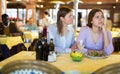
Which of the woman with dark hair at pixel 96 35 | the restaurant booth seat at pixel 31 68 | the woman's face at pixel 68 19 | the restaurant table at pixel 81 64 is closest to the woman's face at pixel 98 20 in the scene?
the woman with dark hair at pixel 96 35

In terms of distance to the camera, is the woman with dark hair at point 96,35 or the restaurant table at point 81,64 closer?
the restaurant table at point 81,64

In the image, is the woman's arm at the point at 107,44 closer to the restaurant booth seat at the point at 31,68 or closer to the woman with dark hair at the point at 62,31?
the woman with dark hair at the point at 62,31

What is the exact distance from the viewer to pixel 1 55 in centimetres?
396

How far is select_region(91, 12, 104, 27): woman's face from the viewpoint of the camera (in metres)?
3.15

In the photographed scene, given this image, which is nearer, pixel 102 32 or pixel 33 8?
pixel 102 32

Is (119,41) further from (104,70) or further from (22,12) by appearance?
(22,12)

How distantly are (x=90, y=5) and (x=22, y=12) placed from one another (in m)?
4.62

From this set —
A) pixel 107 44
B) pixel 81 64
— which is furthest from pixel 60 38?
pixel 81 64

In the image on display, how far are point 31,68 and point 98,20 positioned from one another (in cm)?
187

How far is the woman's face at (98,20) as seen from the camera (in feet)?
10.3

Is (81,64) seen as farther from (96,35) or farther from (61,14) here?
(61,14)

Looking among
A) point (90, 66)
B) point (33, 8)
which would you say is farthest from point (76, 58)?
point (33, 8)

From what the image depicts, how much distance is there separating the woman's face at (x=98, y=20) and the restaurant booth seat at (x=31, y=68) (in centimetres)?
173

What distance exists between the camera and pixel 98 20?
127 inches
